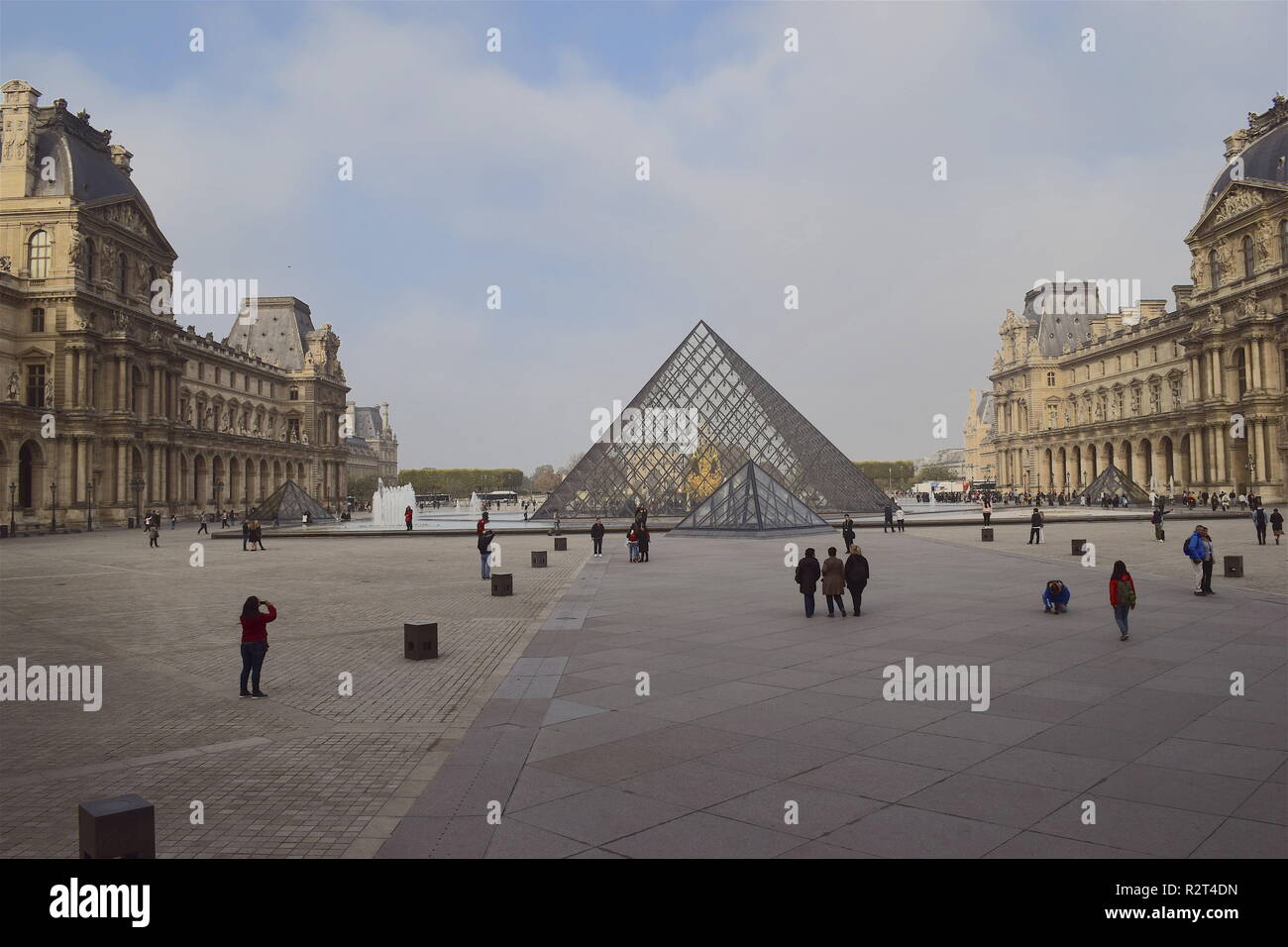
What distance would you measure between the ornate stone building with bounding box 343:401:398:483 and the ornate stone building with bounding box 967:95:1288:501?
90.7m

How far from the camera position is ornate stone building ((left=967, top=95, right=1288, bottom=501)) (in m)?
49.5

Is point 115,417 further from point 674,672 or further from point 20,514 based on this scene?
point 674,672

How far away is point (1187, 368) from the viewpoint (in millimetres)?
60375

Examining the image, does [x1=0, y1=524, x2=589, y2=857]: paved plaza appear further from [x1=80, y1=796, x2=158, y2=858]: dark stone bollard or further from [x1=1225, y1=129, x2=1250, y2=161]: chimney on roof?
[x1=1225, y1=129, x2=1250, y2=161]: chimney on roof

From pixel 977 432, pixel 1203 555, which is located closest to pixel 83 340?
pixel 1203 555

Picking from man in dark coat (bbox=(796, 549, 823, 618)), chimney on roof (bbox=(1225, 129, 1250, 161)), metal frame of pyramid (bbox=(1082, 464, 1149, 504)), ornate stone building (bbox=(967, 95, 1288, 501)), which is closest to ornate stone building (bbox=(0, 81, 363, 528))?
man in dark coat (bbox=(796, 549, 823, 618))

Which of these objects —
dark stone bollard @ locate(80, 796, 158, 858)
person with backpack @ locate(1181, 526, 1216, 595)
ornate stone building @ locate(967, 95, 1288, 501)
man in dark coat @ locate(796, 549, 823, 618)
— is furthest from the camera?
ornate stone building @ locate(967, 95, 1288, 501)

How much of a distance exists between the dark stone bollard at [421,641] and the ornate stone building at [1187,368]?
55209 millimetres

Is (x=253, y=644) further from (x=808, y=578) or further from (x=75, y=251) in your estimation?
(x=75, y=251)

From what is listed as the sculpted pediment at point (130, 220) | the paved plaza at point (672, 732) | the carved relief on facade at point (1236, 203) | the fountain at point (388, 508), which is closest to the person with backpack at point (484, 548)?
the paved plaza at point (672, 732)

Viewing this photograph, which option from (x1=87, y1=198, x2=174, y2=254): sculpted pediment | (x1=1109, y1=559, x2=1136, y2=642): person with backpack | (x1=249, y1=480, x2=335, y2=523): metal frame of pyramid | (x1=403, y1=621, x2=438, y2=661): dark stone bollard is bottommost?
(x1=403, y1=621, x2=438, y2=661): dark stone bollard

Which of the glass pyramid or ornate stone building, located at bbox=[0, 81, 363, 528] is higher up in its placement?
ornate stone building, located at bbox=[0, 81, 363, 528]
